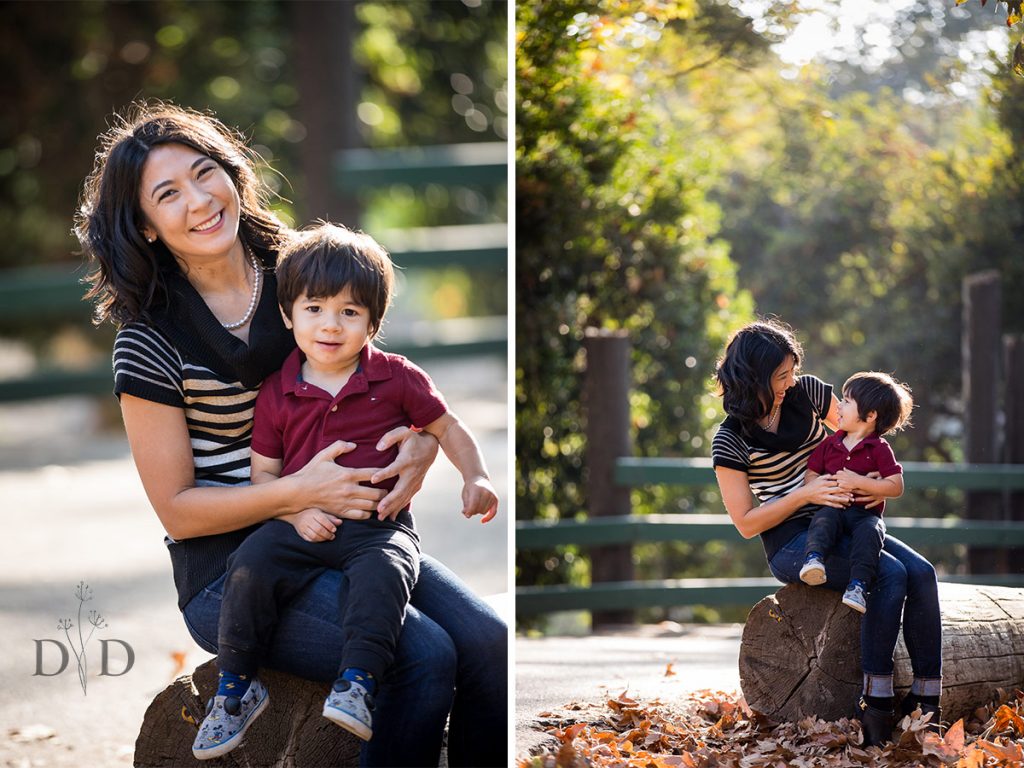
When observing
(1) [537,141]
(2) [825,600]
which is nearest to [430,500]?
(1) [537,141]

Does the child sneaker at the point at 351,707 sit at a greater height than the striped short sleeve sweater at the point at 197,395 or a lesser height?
lesser

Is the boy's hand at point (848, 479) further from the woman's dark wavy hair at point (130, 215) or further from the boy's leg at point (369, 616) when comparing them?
the woman's dark wavy hair at point (130, 215)

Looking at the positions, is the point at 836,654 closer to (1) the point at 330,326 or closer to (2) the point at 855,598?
(2) the point at 855,598

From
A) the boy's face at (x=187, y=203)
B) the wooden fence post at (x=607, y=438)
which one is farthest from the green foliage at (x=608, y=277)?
the boy's face at (x=187, y=203)

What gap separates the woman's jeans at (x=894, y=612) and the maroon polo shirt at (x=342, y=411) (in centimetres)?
99

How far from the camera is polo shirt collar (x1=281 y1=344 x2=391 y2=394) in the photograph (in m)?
2.40

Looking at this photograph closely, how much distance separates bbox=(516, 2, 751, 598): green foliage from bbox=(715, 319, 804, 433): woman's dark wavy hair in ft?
6.71

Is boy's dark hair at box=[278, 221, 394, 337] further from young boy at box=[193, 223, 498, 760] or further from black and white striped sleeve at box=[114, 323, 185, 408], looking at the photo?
black and white striped sleeve at box=[114, 323, 185, 408]

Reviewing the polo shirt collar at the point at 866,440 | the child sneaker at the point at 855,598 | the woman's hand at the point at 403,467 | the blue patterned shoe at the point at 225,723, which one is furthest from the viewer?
the polo shirt collar at the point at 866,440

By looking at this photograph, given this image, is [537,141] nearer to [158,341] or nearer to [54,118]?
[158,341]

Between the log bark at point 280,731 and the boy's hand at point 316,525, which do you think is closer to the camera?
the boy's hand at point 316,525

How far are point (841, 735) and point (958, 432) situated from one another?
267cm

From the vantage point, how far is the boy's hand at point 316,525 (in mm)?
2309

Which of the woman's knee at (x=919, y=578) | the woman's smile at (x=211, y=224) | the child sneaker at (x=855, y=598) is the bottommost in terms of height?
the child sneaker at (x=855, y=598)
